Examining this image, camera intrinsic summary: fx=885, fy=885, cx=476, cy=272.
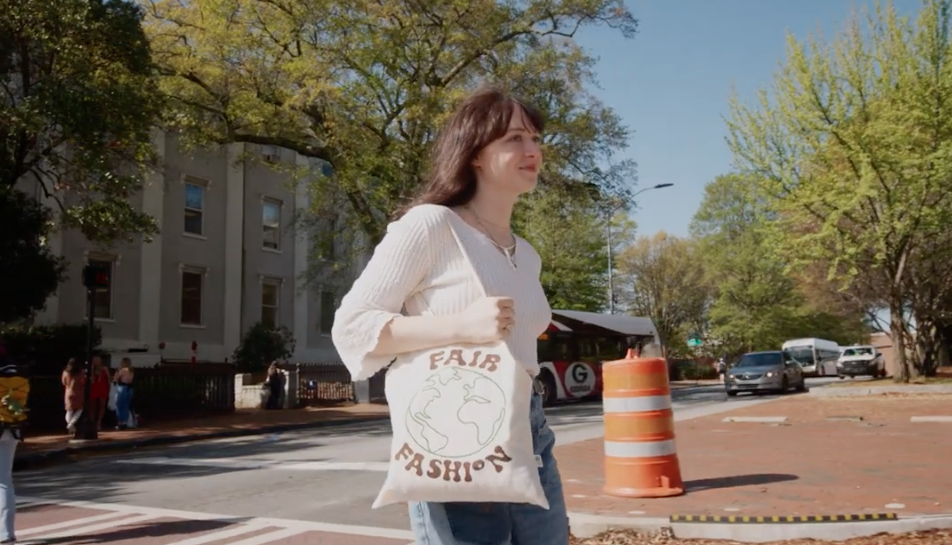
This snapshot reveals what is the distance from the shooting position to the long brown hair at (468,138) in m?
2.38

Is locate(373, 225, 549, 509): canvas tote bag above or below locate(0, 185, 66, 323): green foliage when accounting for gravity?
below

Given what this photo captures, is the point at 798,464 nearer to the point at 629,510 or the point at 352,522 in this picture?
the point at 629,510

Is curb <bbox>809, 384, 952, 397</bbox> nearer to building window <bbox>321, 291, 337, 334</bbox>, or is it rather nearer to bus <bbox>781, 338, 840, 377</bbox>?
building window <bbox>321, 291, 337, 334</bbox>

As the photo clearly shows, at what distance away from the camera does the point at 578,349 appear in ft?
95.4

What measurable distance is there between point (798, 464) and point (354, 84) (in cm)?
1708

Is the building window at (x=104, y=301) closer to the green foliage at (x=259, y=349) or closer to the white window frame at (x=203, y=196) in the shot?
the white window frame at (x=203, y=196)

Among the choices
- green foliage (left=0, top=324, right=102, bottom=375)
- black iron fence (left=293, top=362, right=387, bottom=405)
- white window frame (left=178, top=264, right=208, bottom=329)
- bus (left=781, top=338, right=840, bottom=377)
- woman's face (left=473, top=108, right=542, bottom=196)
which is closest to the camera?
woman's face (left=473, top=108, right=542, bottom=196)

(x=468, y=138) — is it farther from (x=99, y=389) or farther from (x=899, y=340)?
(x=899, y=340)

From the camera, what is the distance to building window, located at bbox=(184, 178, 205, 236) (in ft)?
105

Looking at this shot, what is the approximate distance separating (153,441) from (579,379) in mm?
15232

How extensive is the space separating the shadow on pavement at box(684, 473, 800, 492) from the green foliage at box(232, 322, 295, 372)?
25950 millimetres

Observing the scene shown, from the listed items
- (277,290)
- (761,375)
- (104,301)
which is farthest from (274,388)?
(761,375)

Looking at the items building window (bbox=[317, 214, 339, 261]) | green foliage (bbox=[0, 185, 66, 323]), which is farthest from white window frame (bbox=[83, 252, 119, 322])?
green foliage (bbox=[0, 185, 66, 323])

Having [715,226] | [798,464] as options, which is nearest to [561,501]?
[798,464]
